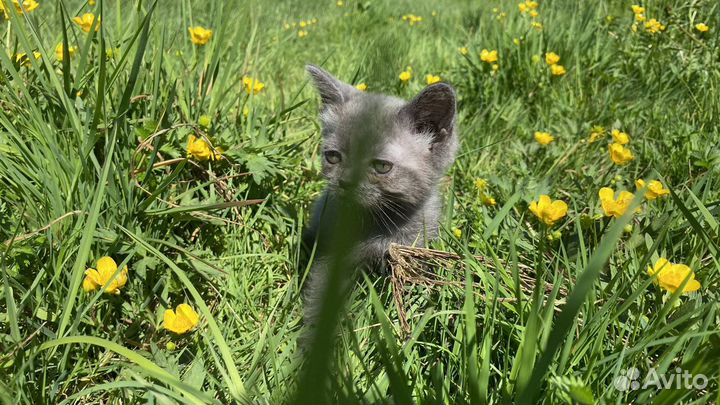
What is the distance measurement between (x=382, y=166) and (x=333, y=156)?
10.1 inches

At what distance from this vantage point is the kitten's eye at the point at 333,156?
2371 millimetres

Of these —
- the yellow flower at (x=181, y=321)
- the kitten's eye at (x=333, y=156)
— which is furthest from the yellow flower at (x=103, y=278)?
the kitten's eye at (x=333, y=156)

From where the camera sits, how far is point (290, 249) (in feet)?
7.30

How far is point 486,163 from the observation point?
10.0 ft

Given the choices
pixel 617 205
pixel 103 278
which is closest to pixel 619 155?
pixel 617 205

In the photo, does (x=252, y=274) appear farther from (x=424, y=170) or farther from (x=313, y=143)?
(x=313, y=143)

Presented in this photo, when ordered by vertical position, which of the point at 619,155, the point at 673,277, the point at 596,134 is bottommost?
the point at 596,134

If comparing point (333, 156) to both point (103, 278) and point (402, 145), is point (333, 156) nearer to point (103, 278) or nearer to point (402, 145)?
point (402, 145)

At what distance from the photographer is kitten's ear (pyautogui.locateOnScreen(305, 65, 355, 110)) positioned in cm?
250

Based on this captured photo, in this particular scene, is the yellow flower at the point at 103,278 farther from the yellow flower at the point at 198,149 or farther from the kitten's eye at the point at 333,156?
the kitten's eye at the point at 333,156

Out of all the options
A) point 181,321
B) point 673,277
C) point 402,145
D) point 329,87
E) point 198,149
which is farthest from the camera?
point 329,87

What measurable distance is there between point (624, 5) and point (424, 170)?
3.23 metres

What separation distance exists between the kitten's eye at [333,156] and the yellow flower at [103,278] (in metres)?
1.14

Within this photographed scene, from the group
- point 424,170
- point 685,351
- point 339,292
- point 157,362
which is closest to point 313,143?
point 424,170
